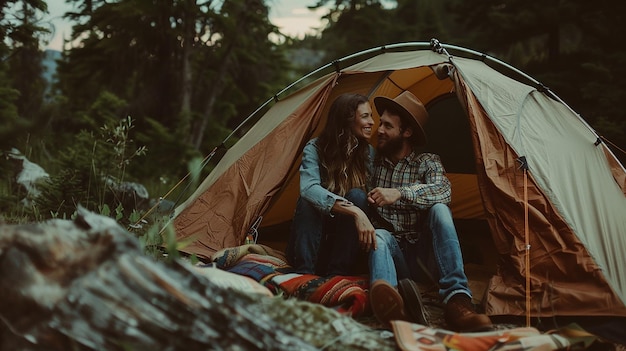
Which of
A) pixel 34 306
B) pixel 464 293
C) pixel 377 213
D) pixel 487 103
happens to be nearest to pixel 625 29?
pixel 487 103

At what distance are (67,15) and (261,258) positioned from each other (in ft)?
17.9

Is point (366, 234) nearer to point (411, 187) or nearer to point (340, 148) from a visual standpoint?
point (411, 187)

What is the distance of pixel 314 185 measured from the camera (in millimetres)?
3391

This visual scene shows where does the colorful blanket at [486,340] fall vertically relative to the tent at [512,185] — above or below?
below

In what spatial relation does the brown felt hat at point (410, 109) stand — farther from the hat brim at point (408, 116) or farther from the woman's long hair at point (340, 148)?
the woman's long hair at point (340, 148)

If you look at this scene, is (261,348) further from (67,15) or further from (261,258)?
(67,15)

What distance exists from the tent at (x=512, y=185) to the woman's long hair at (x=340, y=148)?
434 mm

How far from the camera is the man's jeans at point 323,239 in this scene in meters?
3.39

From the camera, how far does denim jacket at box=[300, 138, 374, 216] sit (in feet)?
10.8

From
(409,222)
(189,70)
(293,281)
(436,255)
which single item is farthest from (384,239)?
(189,70)

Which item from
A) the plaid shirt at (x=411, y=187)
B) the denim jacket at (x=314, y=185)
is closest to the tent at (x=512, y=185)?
the plaid shirt at (x=411, y=187)

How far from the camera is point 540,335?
7.68ft

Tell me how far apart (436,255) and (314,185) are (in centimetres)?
77

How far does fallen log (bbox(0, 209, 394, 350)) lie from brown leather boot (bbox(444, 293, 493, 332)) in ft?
4.05
